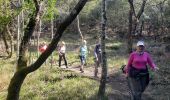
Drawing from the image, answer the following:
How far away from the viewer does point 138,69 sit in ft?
37.8

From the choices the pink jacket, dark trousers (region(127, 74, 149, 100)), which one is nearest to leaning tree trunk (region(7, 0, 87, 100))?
the pink jacket

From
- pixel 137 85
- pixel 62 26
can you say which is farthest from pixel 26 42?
pixel 137 85


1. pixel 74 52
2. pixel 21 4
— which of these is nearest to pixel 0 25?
pixel 74 52

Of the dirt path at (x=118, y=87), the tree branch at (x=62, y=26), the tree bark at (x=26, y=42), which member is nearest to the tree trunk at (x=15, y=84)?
the tree bark at (x=26, y=42)

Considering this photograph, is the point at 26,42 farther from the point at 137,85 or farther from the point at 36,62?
the point at 137,85

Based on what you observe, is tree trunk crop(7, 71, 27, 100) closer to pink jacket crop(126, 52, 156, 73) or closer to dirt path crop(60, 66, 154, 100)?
pink jacket crop(126, 52, 156, 73)

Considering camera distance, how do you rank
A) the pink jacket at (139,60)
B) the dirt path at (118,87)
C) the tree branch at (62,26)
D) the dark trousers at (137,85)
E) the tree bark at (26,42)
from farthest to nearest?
the dirt path at (118,87) < the dark trousers at (137,85) < the pink jacket at (139,60) < the tree bark at (26,42) < the tree branch at (62,26)

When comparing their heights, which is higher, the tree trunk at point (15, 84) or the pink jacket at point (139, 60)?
the pink jacket at point (139, 60)

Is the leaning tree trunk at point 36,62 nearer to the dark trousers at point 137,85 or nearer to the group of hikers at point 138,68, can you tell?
the group of hikers at point 138,68

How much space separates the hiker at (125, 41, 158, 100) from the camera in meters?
11.3

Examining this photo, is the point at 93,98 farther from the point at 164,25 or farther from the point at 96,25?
Result: the point at 96,25

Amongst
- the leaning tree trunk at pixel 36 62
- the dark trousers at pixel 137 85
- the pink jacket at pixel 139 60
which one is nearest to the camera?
the leaning tree trunk at pixel 36 62

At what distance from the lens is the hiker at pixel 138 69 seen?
11320mm

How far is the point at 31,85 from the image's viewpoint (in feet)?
Answer: 60.3
